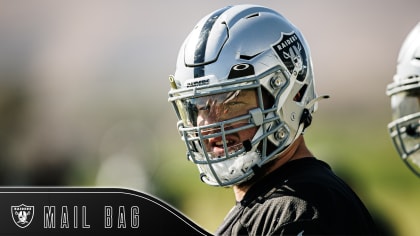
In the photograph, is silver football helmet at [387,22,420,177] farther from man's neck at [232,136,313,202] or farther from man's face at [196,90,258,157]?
man's face at [196,90,258,157]

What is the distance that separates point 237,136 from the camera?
5.08 ft

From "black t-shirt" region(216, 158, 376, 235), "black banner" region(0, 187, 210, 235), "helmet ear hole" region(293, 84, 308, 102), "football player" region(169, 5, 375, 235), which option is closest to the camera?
"black t-shirt" region(216, 158, 376, 235)

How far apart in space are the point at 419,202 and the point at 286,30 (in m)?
1.24

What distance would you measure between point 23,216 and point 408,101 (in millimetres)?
1610

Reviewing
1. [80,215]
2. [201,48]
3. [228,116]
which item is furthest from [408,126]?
[80,215]

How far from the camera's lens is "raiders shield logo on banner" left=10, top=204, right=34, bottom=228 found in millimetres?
2566

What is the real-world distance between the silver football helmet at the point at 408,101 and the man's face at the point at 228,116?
310 mm

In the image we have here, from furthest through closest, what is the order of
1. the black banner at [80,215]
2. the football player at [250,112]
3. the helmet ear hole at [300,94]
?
1. the black banner at [80,215]
2. the helmet ear hole at [300,94]
3. the football player at [250,112]

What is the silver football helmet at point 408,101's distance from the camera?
4.80ft

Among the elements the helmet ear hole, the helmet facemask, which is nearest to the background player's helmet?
the helmet ear hole

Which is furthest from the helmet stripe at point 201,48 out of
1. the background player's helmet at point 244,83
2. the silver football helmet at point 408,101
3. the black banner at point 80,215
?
the black banner at point 80,215

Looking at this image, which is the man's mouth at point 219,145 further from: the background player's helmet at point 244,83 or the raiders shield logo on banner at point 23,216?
the raiders shield logo on banner at point 23,216

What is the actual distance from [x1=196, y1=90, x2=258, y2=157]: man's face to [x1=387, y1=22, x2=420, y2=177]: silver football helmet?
31cm

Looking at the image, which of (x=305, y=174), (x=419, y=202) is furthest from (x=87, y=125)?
(x=305, y=174)
